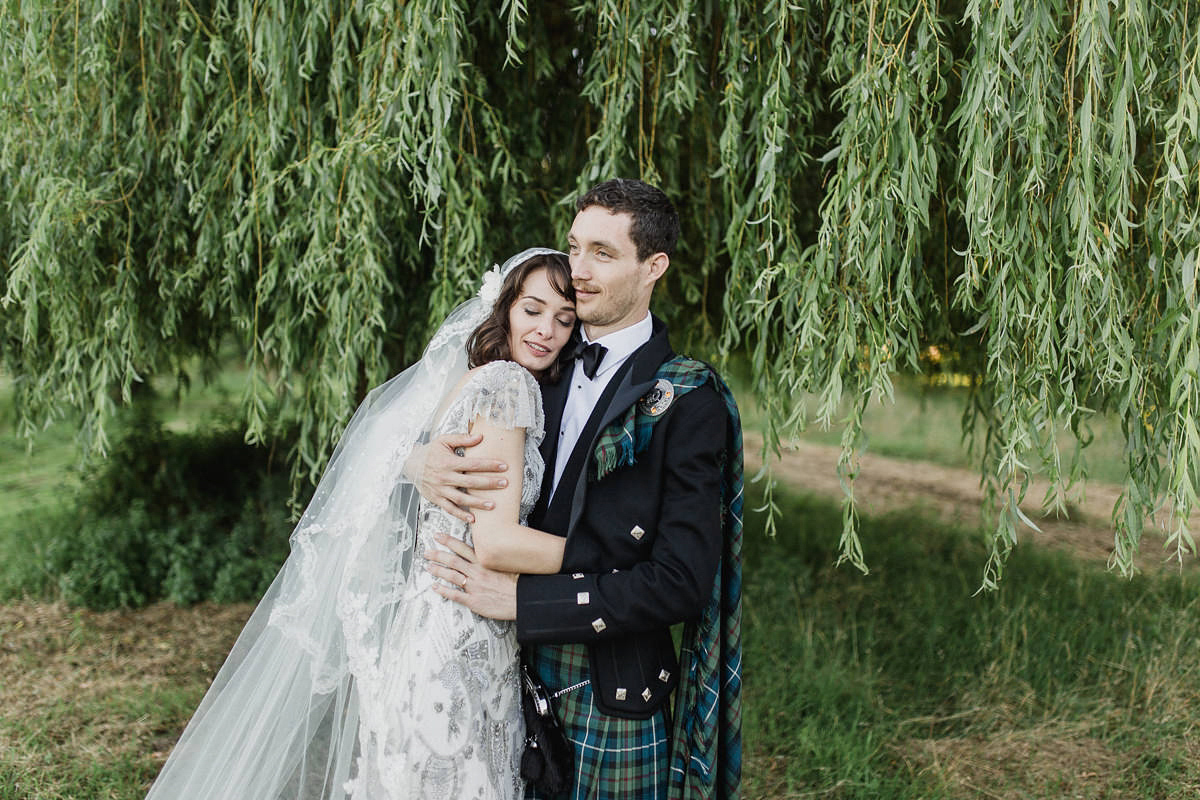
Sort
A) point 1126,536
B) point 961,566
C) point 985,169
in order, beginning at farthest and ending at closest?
point 961,566
point 1126,536
point 985,169

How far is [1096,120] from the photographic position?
2.06m

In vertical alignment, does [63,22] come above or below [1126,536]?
above

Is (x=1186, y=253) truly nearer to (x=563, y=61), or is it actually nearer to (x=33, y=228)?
(x=563, y=61)

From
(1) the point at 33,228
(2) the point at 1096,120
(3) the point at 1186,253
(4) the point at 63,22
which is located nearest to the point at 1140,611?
(3) the point at 1186,253

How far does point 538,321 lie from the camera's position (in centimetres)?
183

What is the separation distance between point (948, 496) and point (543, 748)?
7.41 m

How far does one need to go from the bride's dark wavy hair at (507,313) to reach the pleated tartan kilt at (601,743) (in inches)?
23.8

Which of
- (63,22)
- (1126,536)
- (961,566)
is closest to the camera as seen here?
(1126,536)

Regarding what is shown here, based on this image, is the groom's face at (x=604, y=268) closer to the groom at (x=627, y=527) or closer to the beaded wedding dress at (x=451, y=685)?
the groom at (x=627, y=527)

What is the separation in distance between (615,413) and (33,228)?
91.4 inches

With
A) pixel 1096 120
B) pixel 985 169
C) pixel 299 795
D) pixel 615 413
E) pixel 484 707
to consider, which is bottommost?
pixel 299 795

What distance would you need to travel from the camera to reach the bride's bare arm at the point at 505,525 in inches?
64.4

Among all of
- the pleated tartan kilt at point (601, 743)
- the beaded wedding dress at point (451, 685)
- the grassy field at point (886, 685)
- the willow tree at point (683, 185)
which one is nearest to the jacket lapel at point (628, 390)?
the beaded wedding dress at point (451, 685)

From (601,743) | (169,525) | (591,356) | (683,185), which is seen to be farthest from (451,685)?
(169,525)
